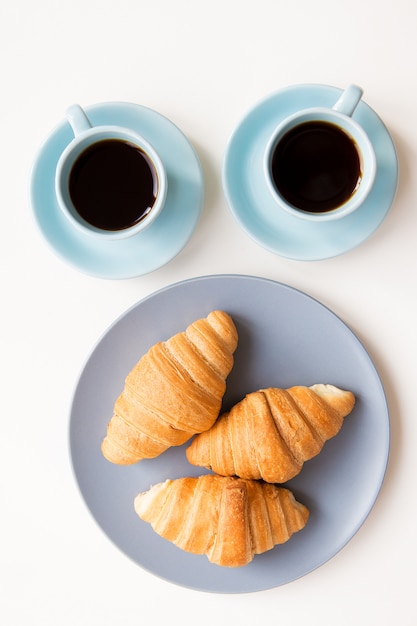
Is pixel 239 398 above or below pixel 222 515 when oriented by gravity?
above

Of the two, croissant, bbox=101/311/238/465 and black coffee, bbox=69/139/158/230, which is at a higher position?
black coffee, bbox=69/139/158/230

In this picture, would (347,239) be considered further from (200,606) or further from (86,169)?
(200,606)

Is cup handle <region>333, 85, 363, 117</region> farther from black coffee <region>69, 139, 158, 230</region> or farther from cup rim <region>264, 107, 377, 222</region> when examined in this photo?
black coffee <region>69, 139, 158, 230</region>

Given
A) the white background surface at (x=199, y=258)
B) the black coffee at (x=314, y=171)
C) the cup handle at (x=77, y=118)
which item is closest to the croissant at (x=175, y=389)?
the white background surface at (x=199, y=258)

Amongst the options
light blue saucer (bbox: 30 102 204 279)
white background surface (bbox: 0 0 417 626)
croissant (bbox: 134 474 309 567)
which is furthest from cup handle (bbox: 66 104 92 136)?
croissant (bbox: 134 474 309 567)

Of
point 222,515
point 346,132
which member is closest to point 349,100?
point 346,132

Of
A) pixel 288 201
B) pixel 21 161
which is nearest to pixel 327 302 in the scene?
pixel 288 201

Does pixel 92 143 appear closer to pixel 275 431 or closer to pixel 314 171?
pixel 314 171
